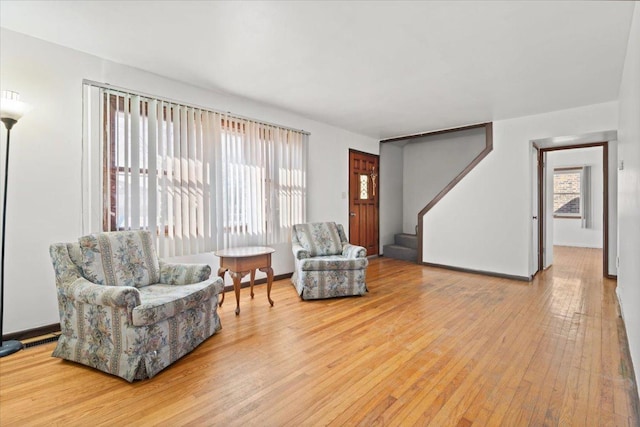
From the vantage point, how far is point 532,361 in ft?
7.25

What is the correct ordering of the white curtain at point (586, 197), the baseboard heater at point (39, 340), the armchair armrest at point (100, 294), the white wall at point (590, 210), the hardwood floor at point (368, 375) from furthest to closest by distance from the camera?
the white curtain at point (586, 197), the white wall at point (590, 210), the baseboard heater at point (39, 340), the armchair armrest at point (100, 294), the hardwood floor at point (368, 375)

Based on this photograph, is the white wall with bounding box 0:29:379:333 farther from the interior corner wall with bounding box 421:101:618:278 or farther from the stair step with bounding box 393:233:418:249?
the stair step with bounding box 393:233:418:249

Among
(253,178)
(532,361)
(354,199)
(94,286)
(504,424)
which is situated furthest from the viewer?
(354,199)

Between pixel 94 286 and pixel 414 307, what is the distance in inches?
115

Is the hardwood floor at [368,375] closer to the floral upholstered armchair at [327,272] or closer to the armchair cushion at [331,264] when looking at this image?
the floral upholstered armchair at [327,272]

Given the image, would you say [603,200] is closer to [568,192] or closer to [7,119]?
[568,192]

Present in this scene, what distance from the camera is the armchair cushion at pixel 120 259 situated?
7.62 ft

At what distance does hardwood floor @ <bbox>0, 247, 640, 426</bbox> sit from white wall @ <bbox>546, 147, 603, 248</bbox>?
5.73m

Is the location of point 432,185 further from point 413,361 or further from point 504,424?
point 504,424

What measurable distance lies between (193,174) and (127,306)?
189 centimetres

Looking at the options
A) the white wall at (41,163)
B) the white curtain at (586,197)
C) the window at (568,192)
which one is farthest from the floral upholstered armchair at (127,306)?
the window at (568,192)

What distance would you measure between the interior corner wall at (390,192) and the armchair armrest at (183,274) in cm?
459

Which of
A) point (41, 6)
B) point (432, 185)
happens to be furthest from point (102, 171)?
point (432, 185)

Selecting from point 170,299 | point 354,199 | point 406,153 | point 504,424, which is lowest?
point 504,424
